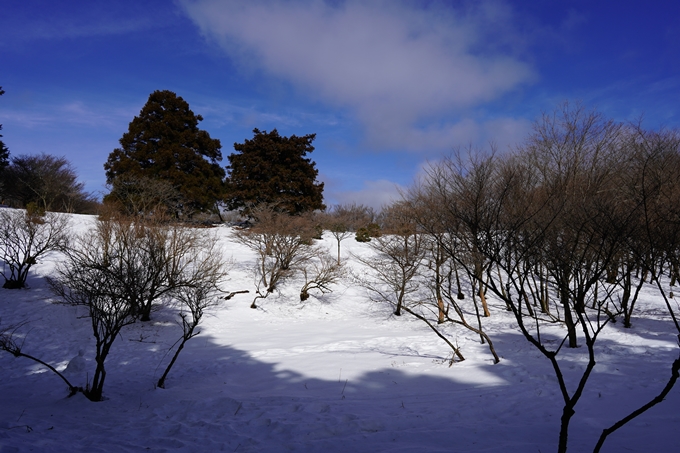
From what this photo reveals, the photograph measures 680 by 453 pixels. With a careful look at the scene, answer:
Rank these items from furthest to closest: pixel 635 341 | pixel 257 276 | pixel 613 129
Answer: pixel 257 276 → pixel 613 129 → pixel 635 341

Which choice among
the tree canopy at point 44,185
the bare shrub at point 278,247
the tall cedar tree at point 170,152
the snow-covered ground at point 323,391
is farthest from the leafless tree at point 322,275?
the tree canopy at point 44,185

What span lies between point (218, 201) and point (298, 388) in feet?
88.8

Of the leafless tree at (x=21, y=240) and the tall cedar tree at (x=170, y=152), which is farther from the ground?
the tall cedar tree at (x=170, y=152)

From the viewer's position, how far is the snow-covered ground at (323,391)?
5.25 metres

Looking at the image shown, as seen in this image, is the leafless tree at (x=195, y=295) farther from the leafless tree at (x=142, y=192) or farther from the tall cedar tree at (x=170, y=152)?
the tall cedar tree at (x=170, y=152)

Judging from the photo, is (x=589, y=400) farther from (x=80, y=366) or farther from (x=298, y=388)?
(x=80, y=366)

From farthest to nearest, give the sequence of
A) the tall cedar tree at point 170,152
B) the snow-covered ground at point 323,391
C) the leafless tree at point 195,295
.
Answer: the tall cedar tree at point 170,152 < the leafless tree at point 195,295 < the snow-covered ground at point 323,391

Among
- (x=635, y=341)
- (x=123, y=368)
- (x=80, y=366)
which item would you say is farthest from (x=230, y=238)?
(x=635, y=341)

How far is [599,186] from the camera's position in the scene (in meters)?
13.2

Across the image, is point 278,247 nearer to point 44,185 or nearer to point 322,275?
point 322,275

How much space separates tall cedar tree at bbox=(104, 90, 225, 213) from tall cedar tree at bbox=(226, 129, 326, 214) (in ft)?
7.12

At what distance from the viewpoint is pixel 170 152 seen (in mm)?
28719

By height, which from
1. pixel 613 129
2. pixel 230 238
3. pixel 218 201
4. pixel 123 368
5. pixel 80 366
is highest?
pixel 613 129

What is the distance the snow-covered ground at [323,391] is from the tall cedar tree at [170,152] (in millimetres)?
13609
